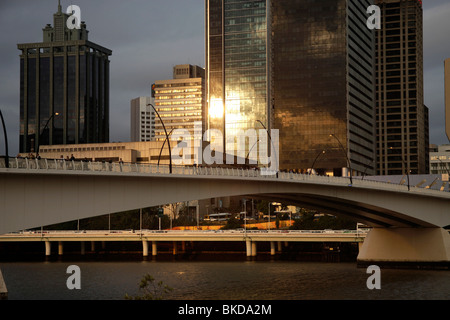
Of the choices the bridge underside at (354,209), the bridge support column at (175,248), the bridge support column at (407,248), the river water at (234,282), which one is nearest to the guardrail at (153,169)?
the bridge underside at (354,209)

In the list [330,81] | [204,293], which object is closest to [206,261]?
[204,293]

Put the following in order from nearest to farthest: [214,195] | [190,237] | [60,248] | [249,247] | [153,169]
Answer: [153,169]
[214,195]
[249,247]
[190,237]
[60,248]

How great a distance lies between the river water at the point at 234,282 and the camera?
6044 cm

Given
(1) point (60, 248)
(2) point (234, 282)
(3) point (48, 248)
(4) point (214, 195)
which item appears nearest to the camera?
(4) point (214, 195)

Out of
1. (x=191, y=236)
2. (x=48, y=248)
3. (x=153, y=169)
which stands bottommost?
(x=48, y=248)

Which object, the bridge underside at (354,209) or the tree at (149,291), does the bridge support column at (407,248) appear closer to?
the bridge underside at (354,209)

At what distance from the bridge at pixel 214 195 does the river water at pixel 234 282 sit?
225 inches

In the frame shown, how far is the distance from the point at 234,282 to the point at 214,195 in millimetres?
14864

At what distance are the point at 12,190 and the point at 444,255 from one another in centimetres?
5679

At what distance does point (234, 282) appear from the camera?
232 feet

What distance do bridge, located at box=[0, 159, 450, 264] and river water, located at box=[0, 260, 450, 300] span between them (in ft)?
18.7

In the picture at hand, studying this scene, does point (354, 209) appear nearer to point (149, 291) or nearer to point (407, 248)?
point (407, 248)

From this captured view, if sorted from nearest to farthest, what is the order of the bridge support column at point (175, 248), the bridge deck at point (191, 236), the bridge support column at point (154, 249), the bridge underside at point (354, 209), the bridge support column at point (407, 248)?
the bridge underside at point (354, 209) < the bridge support column at point (407, 248) < the bridge deck at point (191, 236) < the bridge support column at point (154, 249) < the bridge support column at point (175, 248)

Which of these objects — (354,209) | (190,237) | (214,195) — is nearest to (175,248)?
(190,237)
